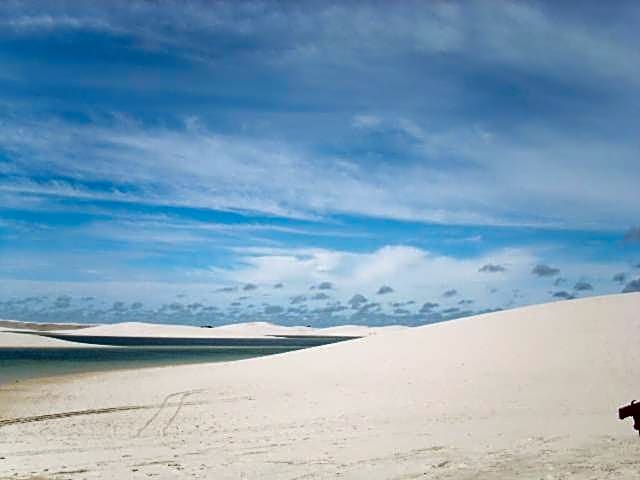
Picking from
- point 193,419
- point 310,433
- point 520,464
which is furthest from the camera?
point 193,419

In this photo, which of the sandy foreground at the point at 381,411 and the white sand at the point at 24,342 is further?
the white sand at the point at 24,342

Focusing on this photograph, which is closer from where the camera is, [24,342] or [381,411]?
[381,411]

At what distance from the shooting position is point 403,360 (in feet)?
85.7

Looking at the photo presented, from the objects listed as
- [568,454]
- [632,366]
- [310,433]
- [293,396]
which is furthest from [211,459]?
[632,366]

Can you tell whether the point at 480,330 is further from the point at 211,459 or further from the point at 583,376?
the point at 211,459

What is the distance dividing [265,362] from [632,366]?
17.1 metres

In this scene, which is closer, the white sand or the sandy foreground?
the sandy foreground

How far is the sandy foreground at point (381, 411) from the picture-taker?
1027cm

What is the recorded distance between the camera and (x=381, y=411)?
54.9ft

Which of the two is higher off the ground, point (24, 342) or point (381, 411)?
point (24, 342)

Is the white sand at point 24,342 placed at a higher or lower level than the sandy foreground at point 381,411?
higher

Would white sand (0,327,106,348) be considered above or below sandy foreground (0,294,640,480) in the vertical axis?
above

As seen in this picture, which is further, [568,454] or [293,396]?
[293,396]

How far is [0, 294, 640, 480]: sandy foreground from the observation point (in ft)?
33.7
